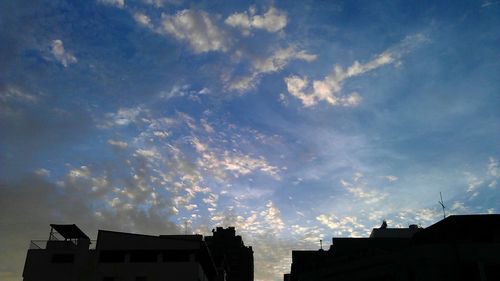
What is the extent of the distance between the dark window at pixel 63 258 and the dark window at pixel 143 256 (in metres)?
7.22

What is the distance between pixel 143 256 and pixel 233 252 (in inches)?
4316

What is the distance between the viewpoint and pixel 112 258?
48.0 m

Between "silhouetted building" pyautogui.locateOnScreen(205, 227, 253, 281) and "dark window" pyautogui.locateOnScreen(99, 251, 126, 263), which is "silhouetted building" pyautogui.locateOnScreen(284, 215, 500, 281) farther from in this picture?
"silhouetted building" pyautogui.locateOnScreen(205, 227, 253, 281)

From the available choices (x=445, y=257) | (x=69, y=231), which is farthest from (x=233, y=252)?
(x=445, y=257)

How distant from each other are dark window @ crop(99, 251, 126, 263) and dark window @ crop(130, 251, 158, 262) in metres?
1.23

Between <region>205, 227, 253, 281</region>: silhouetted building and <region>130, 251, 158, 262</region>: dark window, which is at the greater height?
<region>205, 227, 253, 281</region>: silhouetted building

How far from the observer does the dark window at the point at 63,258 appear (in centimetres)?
4694

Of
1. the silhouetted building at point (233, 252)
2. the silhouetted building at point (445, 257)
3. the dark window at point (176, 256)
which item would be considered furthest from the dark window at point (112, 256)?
the silhouetted building at point (233, 252)

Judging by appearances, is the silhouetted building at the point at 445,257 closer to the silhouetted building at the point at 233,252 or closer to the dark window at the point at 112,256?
the dark window at the point at 112,256

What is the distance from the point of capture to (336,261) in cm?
5375

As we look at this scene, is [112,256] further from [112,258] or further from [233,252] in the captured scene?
[233,252]

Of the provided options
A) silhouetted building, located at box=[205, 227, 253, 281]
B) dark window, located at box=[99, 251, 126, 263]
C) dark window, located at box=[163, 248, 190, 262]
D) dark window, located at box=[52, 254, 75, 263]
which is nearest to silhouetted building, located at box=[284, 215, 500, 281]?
dark window, located at box=[163, 248, 190, 262]

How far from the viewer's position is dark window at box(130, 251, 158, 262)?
157 ft

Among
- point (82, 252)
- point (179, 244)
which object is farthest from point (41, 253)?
point (179, 244)
